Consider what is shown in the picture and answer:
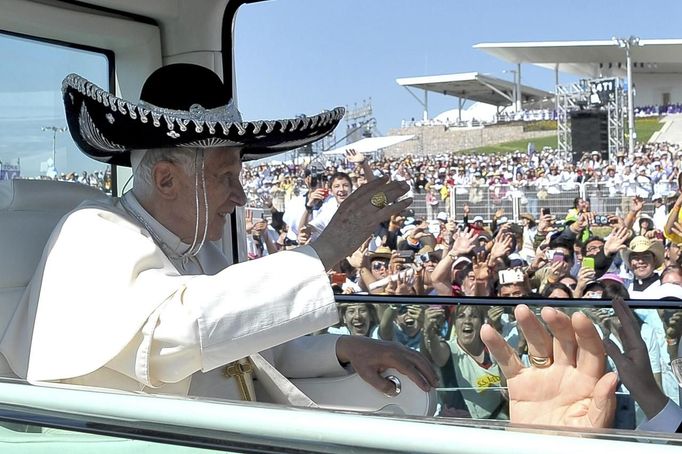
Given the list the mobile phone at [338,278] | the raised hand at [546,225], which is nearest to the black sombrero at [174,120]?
the mobile phone at [338,278]

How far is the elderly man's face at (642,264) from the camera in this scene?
4852mm

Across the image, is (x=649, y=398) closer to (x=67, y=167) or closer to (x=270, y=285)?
(x=270, y=285)

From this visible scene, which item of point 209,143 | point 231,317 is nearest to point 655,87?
point 209,143

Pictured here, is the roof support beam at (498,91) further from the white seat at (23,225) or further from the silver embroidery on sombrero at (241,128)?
the silver embroidery on sombrero at (241,128)

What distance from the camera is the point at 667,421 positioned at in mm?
1861

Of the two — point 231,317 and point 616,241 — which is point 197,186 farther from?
point 616,241

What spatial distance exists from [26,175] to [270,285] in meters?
1.24

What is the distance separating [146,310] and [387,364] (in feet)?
2.50

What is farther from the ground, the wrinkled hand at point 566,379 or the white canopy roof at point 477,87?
the white canopy roof at point 477,87

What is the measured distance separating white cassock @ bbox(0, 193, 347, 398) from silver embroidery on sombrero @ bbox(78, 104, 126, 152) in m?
0.26

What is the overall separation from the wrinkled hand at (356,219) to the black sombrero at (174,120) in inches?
13.0

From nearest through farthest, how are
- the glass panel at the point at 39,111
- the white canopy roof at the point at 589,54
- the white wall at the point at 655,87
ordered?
the glass panel at the point at 39,111 < the white canopy roof at the point at 589,54 < the white wall at the point at 655,87

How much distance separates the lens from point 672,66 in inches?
1522

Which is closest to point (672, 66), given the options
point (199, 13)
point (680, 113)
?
point (680, 113)
